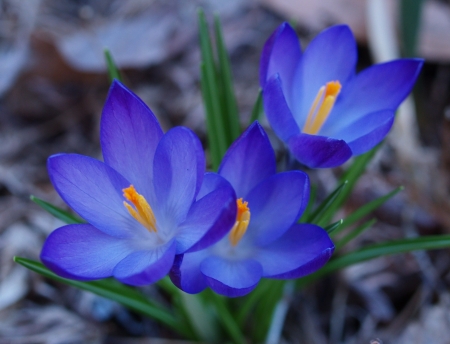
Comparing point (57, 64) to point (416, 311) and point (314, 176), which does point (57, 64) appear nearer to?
point (314, 176)

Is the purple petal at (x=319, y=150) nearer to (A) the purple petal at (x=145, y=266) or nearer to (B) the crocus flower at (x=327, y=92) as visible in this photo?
(B) the crocus flower at (x=327, y=92)

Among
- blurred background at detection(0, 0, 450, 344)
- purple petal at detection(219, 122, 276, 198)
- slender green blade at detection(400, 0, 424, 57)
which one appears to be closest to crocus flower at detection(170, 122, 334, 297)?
purple petal at detection(219, 122, 276, 198)

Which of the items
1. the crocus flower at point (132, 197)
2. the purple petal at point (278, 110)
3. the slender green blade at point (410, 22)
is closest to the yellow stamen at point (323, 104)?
the purple petal at point (278, 110)

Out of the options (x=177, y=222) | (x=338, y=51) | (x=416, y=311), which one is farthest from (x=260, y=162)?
(x=416, y=311)

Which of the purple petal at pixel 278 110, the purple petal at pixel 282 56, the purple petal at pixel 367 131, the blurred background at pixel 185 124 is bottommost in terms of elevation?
the blurred background at pixel 185 124

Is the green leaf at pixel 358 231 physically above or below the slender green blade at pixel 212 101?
below

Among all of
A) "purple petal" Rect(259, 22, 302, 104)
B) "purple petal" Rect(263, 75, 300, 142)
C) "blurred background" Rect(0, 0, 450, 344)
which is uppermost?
"purple petal" Rect(259, 22, 302, 104)

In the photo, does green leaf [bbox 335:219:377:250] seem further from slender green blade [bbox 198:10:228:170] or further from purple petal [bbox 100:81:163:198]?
purple petal [bbox 100:81:163:198]
